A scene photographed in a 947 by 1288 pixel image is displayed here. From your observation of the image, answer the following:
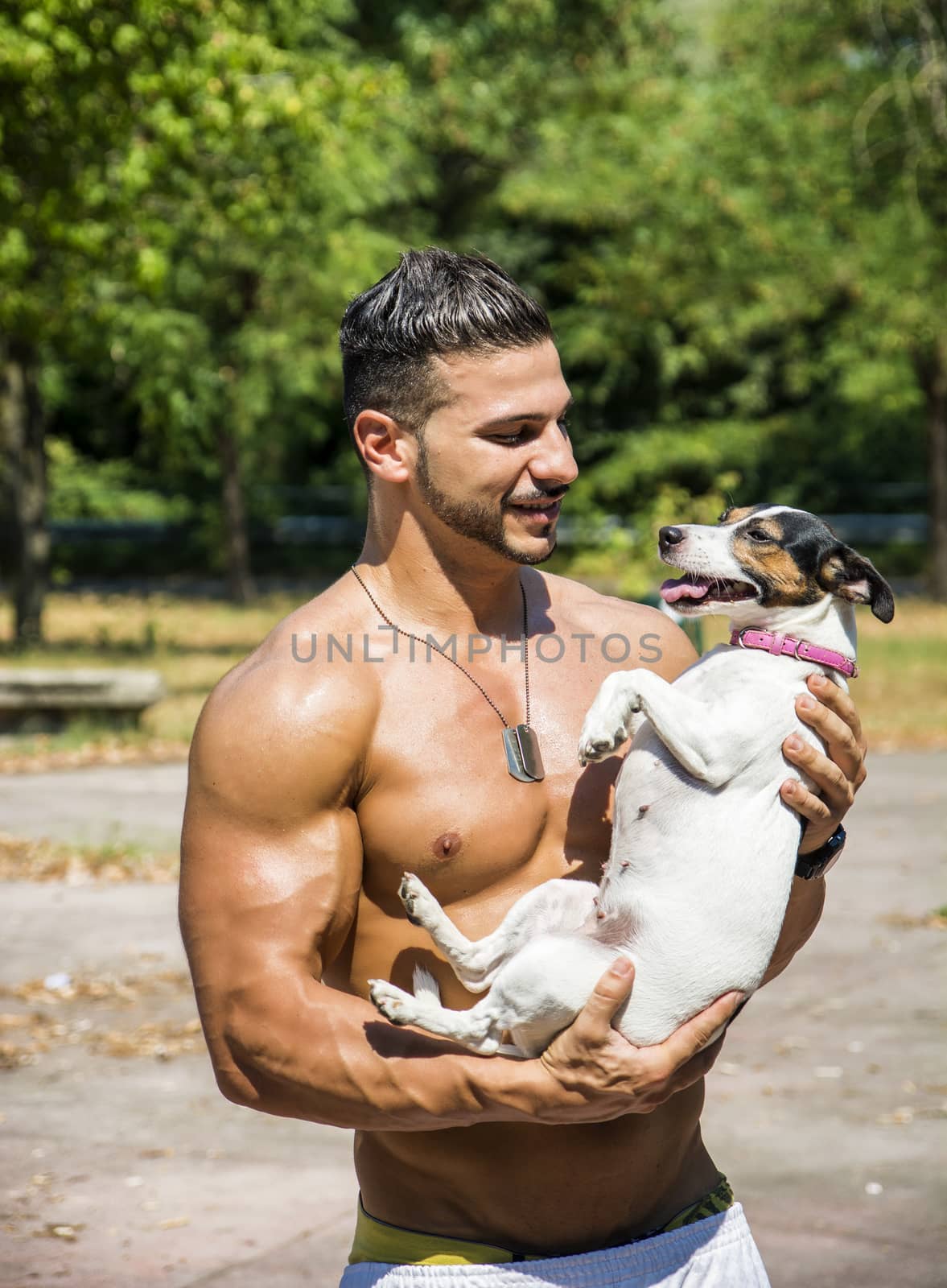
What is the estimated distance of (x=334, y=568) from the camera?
100 feet

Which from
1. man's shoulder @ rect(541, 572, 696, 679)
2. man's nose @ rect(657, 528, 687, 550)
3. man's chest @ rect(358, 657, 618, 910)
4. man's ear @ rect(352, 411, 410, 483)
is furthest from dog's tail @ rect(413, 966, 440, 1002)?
man's nose @ rect(657, 528, 687, 550)

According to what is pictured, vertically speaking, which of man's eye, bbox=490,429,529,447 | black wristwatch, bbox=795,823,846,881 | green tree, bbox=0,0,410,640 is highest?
Result: green tree, bbox=0,0,410,640

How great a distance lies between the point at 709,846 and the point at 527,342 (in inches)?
32.2

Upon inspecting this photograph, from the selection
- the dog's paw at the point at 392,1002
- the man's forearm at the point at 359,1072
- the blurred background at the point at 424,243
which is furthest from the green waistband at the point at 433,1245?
the blurred background at the point at 424,243

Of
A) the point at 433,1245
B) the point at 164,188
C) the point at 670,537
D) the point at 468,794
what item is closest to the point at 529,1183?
the point at 433,1245

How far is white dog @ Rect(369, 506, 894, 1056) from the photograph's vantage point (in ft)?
7.51

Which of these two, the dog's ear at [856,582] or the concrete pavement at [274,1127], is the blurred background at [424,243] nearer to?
the concrete pavement at [274,1127]

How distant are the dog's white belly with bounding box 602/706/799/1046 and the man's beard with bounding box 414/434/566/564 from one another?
431 millimetres

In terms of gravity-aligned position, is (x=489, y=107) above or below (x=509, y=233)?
above

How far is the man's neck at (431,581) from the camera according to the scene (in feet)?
8.14

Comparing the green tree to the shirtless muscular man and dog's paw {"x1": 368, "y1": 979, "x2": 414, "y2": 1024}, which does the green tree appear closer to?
the shirtless muscular man

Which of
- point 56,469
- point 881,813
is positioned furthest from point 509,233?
point 881,813

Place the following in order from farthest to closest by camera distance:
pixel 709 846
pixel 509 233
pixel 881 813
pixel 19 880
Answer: pixel 509 233 < pixel 881 813 < pixel 19 880 < pixel 709 846

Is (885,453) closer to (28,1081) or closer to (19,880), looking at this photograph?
(19,880)
